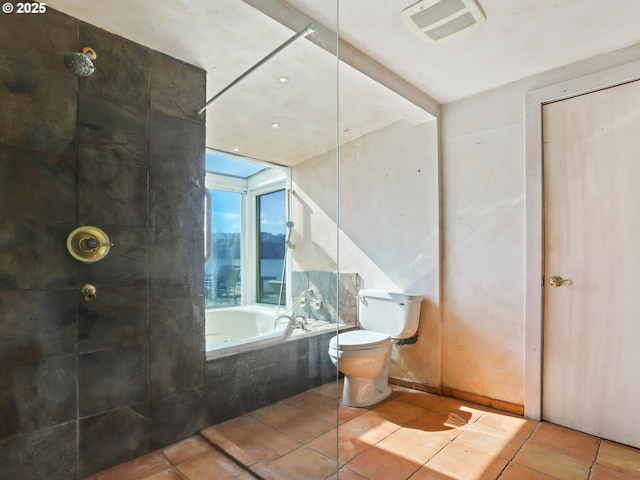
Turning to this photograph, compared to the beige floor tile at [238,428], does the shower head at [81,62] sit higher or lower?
higher

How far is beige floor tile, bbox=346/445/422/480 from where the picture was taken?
1.51 m

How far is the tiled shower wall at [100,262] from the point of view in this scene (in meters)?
1.32

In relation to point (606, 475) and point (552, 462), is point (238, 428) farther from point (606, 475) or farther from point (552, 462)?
point (606, 475)

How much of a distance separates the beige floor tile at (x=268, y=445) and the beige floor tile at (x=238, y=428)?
4 cm

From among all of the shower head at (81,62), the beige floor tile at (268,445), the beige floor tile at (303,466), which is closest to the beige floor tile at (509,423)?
the beige floor tile at (303,466)

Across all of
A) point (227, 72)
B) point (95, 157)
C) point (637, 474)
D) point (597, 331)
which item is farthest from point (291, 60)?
point (637, 474)

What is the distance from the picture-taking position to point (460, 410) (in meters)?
2.16

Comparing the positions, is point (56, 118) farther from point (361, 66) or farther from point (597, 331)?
point (597, 331)

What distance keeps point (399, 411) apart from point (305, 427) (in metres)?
0.65

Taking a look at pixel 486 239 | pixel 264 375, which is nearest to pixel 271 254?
pixel 264 375

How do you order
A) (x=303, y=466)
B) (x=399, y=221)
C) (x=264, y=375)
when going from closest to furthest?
1. (x=303, y=466)
2. (x=264, y=375)
3. (x=399, y=221)

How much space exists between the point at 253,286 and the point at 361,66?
5.30 feet

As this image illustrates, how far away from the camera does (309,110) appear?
7.24 feet

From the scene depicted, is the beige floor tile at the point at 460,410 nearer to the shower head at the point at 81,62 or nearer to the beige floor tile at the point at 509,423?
the beige floor tile at the point at 509,423
